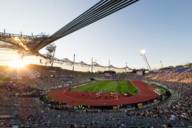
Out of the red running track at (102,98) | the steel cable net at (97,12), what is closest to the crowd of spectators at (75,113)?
the red running track at (102,98)

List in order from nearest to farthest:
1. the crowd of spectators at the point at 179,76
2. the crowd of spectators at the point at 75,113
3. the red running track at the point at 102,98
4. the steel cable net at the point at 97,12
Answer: the steel cable net at the point at 97,12 < the crowd of spectators at the point at 75,113 < the red running track at the point at 102,98 < the crowd of spectators at the point at 179,76

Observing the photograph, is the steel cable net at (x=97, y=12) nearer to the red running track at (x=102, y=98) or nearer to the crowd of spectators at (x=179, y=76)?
the red running track at (x=102, y=98)

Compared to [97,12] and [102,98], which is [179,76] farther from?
[97,12]

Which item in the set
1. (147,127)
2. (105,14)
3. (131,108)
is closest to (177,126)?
(147,127)

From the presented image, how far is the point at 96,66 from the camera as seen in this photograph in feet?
415

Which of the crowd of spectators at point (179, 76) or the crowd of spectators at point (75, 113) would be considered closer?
the crowd of spectators at point (75, 113)

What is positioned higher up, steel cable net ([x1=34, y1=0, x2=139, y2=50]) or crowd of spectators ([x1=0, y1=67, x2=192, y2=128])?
steel cable net ([x1=34, y1=0, x2=139, y2=50])

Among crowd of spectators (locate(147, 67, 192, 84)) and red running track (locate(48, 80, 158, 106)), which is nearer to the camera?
red running track (locate(48, 80, 158, 106))

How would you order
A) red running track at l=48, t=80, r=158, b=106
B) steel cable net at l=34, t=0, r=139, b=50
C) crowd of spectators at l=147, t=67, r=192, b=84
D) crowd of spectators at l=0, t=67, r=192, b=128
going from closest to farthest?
→ 1. steel cable net at l=34, t=0, r=139, b=50
2. crowd of spectators at l=0, t=67, r=192, b=128
3. red running track at l=48, t=80, r=158, b=106
4. crowd of spectators at l=147, t=67, r=192, b=84

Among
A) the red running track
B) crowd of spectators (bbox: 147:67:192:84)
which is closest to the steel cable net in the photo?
the red running track

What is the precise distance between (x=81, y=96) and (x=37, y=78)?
23.5 m

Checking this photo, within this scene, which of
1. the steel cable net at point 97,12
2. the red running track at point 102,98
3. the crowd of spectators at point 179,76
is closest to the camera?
the steel cable net at point 97,12

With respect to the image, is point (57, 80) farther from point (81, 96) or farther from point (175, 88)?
point (175, 88)

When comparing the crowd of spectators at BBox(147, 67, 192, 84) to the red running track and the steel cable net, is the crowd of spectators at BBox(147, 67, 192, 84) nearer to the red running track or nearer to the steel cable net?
the red running track
